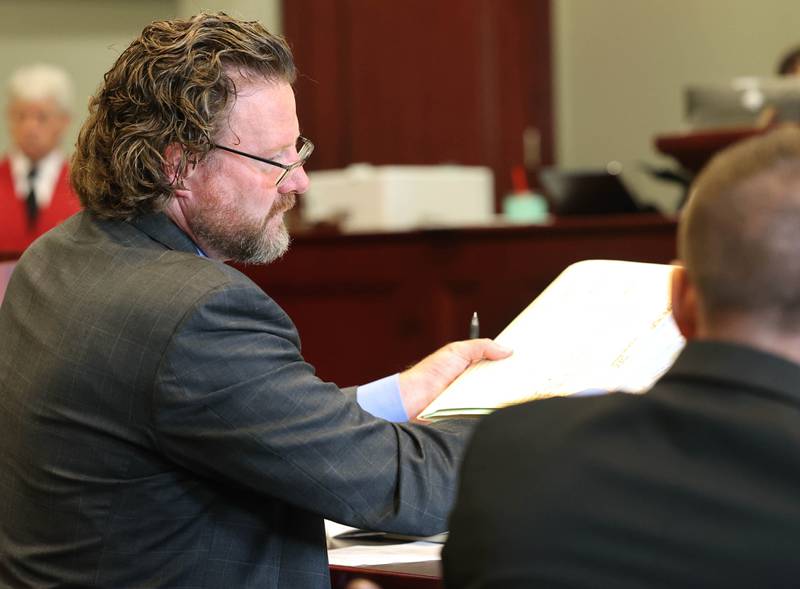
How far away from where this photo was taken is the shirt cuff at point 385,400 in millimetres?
1735

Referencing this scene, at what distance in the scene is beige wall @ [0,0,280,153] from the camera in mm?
7113

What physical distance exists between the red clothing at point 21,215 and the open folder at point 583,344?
321 cm

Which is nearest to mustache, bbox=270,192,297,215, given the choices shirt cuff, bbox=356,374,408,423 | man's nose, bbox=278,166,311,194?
man's nose, bbox=278,166,311,194

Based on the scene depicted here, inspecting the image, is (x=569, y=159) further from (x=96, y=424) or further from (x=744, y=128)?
(x=96, y=424)

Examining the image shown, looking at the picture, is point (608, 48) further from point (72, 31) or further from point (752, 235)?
point (752, 235)

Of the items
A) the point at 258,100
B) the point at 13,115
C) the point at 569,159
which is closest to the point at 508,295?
the point at 13,115

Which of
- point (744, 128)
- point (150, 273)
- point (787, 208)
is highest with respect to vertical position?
point (787, 208)

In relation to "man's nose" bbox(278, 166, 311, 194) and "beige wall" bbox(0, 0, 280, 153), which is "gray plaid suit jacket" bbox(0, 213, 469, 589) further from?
"beige wall" bbox(0, 0, 280, 153)

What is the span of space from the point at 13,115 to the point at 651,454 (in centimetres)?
463

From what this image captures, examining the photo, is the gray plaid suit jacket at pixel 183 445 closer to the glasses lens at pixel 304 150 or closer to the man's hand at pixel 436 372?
the man's hand at pixel 436 372

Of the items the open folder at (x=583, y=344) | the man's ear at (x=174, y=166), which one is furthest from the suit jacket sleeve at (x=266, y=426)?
the man's ear at (x=174, y=166)

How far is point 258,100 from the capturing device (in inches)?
67.4

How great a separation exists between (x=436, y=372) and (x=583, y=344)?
8.8 inches

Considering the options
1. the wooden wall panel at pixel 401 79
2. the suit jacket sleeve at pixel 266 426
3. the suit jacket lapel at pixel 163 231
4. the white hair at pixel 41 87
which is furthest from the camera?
the wooden wall panel at pixel 401 79
